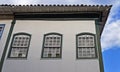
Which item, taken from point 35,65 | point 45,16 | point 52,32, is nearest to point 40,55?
point 35,65

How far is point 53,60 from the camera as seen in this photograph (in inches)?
360

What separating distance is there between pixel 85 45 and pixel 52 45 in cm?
186

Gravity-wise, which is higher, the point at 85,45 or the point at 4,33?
the point at 4,33

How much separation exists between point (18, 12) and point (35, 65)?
12.4ft

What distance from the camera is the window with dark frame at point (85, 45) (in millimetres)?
9326

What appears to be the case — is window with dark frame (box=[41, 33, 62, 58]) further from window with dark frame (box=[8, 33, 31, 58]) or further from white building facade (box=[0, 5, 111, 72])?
window with dark frame (box=[8, 33, 31, 58])

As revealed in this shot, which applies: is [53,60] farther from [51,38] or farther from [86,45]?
[86,45]

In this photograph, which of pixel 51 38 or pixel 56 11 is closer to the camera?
pixel 51 38

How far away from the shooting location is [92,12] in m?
10.6

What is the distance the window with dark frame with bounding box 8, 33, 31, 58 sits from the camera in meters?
9.58

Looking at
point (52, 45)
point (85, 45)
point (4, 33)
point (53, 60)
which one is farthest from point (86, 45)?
point (4, 33)

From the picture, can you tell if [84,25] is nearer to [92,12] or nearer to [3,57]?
[92,12]

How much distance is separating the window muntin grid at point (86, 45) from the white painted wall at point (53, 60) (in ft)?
0.84

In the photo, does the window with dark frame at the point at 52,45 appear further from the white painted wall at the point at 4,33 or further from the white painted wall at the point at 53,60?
the white painted wall at the point at 4,33
